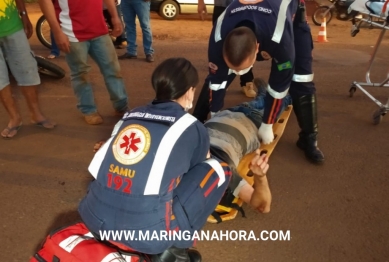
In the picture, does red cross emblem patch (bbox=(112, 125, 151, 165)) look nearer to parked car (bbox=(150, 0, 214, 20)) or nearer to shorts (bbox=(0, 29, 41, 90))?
shorts (bbox=(0, 29, 41, 90))

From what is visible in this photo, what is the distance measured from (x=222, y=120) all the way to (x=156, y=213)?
3.85 feet

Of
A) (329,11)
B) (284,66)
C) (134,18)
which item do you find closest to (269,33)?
(284,66)

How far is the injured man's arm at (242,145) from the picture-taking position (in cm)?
212

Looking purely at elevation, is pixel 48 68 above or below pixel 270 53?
below

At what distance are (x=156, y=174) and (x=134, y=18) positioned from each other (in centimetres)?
410

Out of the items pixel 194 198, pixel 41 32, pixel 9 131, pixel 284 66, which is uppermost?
pixel 284 66

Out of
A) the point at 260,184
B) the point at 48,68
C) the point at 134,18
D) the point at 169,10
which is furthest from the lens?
the point at 169,10

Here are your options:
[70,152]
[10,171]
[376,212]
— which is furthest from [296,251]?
[10,171]

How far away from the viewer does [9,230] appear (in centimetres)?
231

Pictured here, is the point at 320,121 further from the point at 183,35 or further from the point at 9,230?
the point at 183,35

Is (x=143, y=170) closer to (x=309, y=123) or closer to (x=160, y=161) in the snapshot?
(x=160, y=161)

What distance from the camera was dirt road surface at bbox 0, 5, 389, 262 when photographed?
2.22 meters

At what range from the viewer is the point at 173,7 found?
26.8 ft

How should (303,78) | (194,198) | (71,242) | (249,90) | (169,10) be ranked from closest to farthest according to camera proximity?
(71,242) < (194,198) < (303,78) < (249,90) < (169,10)
